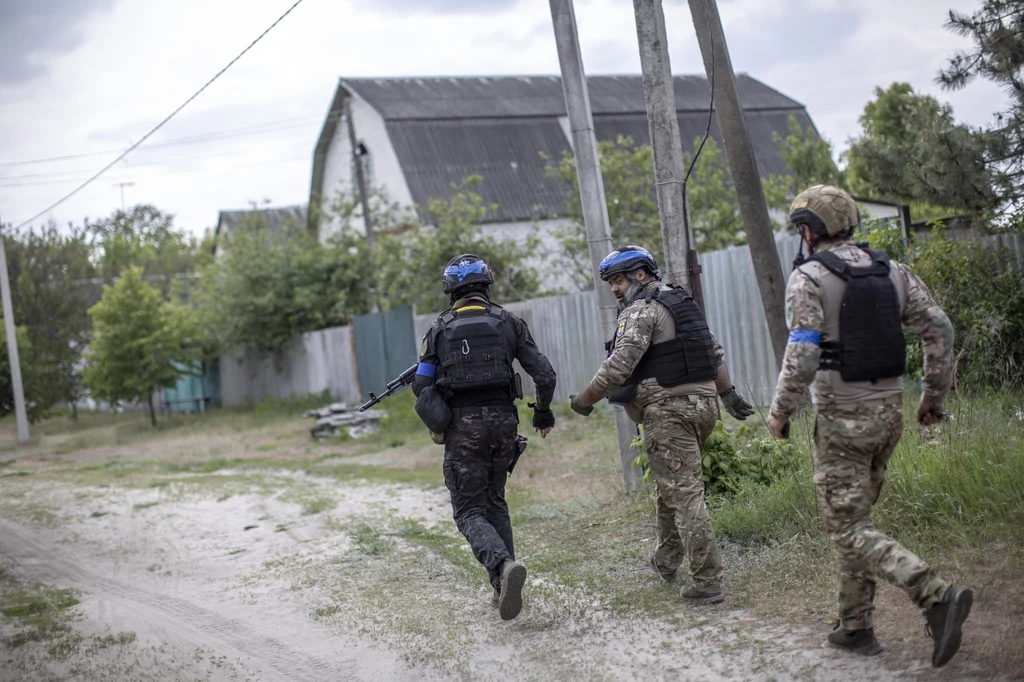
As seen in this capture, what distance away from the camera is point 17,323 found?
98.9ft

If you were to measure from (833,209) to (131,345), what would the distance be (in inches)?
859

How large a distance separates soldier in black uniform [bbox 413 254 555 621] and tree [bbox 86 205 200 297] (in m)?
47.9

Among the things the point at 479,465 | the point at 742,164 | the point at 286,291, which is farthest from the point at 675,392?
the point at 286,291

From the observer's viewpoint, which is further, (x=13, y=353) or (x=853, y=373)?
(x=13, y=353)

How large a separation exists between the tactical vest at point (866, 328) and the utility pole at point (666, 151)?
2937 mm

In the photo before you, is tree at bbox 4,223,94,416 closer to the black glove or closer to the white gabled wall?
the white gabled wall

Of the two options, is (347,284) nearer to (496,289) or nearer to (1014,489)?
(496,289)

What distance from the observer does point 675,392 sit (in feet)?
16.8

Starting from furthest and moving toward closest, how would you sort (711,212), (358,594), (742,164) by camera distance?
(711,212) → (742,164) → (358,594)

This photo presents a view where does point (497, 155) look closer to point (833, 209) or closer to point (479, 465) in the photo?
point (479, 465)

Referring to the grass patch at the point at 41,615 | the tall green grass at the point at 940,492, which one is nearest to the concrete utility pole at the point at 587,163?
the tall green grass at the point at 940,492

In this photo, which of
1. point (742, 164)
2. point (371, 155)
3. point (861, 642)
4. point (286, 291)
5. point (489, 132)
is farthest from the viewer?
point (371, 155)

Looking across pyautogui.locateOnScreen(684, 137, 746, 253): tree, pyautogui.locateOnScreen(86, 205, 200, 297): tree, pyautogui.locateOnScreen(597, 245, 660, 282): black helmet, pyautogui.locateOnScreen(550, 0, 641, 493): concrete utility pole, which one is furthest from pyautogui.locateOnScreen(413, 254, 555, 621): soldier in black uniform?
pyautogui.locateOnScreen(86, 205, 200, 297): tree

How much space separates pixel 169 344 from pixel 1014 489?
71.9ft
